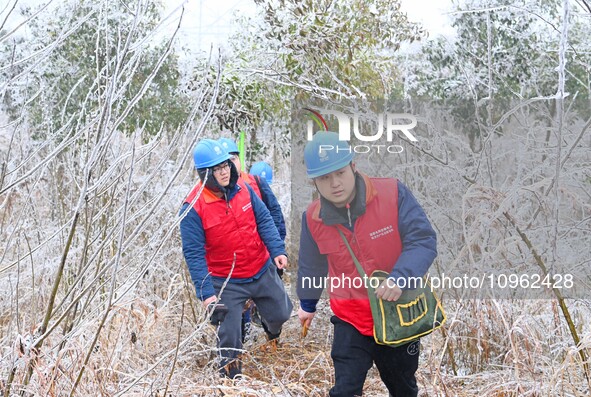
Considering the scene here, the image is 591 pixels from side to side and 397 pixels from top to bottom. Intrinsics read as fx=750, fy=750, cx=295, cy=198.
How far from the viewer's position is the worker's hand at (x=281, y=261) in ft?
14.3

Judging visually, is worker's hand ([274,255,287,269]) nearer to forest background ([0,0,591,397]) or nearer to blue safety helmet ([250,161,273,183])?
forest background ([0,0,591,397])

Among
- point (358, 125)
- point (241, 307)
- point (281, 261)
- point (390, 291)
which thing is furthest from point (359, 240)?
point (241, 307)

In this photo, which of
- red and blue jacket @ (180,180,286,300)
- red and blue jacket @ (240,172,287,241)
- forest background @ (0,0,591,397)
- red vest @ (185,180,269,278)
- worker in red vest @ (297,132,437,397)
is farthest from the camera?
red and blue jacket @ (240,172,287,241)

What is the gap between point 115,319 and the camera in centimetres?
438

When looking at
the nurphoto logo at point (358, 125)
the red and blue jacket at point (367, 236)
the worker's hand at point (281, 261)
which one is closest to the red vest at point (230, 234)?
the worker's hand at point (281, 261)

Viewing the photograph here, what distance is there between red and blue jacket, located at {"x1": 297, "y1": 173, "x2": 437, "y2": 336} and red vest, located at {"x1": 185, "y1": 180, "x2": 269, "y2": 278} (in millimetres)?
1144

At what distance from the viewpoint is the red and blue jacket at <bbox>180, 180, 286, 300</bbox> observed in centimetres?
417

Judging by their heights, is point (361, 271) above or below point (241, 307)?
above

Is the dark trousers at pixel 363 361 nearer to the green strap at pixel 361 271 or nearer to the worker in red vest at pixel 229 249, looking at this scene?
the green strap at pixel 361 271

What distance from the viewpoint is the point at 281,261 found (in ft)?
14.4

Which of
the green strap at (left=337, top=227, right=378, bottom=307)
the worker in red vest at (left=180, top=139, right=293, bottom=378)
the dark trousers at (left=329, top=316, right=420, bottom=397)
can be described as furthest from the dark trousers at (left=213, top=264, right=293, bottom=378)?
the green strap at (left=337, top=227, right=378, bottom=307)

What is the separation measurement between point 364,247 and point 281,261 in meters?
1.30

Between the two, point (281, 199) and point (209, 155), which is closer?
point (209, 155)

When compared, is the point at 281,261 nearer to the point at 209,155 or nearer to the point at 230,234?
the point at 230,234
